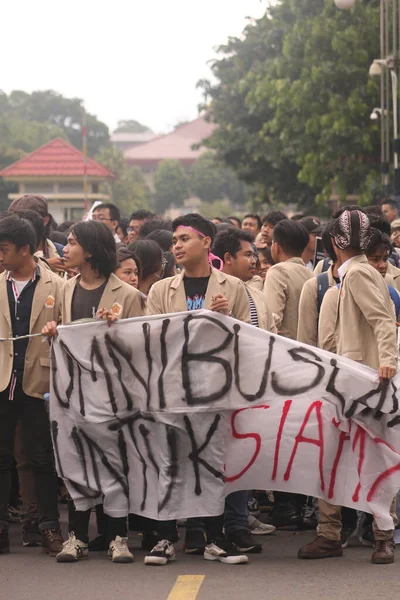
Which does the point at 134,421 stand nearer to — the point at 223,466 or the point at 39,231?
the point at 223,466

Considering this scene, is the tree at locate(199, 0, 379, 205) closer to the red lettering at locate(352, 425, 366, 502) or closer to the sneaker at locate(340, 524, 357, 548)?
the sneaker at locate(340, 524, 357, 548)

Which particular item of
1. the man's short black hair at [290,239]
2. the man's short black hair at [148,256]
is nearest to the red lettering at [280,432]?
the man's short black hair at [148,256]

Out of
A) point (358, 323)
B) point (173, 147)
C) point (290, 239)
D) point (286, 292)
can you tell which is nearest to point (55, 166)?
point (290, 239)

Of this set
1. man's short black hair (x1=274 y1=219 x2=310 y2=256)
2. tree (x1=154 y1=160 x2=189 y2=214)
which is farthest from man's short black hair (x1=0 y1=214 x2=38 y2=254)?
tree (x1=154 y1=160 x2=189 y2=214)

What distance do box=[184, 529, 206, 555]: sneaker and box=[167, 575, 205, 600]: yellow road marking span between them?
1.96 ft

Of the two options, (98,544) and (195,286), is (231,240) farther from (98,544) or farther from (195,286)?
(98,544)

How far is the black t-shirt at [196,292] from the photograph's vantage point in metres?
7.53

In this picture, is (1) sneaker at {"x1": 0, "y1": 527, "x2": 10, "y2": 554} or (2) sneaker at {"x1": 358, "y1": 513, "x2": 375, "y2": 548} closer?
(1) sneaker at {"x1": 0, "y1": 527, "x2": 10, "y2": 554}

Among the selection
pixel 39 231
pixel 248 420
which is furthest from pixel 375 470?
pixel 39 231

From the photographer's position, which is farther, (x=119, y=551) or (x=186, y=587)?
(x=119, y=551)

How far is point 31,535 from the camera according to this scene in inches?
310

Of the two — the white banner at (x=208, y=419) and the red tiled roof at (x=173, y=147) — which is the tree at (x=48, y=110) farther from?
the white banner at (x=208, y=419)

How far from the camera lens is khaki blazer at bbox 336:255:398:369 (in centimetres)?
726

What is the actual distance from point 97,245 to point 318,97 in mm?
28304
